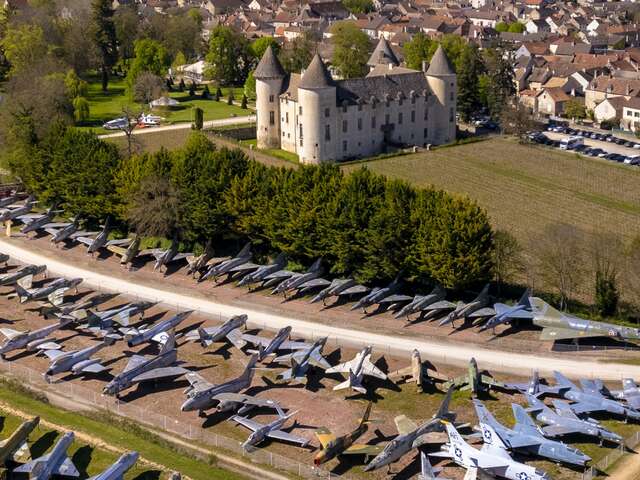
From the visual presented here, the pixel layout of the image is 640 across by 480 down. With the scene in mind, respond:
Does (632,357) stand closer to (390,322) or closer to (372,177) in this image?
(390,322)

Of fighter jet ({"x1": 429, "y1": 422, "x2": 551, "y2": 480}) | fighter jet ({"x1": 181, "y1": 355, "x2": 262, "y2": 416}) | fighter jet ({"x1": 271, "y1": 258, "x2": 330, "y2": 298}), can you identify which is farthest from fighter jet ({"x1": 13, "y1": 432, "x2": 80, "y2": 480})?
fighter jet ({"x1": 271, "y1": 258, "x2": 330, "y2": 298})

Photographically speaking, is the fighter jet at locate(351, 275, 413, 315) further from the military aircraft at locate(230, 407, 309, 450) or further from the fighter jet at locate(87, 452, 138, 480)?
the fighter jet at locate(87, 452, 138, 480)

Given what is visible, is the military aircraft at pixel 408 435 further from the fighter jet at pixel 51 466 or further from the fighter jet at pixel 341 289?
the fighter jet at pixel 341 289

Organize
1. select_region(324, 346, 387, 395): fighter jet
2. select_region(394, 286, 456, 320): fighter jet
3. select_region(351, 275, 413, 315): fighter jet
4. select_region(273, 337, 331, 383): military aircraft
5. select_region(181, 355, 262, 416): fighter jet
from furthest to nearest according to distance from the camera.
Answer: select_region(351, 275, 413, 315): fighter jet, select_region(394, 286, 456, 320): fighter jet, select_region(273, 337, 331, 383): military aircraft, select_region(324, 346, 387, 395): fighter jet, select_region(181, 355, 262, 416): fighter jet

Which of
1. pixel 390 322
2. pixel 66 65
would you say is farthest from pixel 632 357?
pixel 66 65

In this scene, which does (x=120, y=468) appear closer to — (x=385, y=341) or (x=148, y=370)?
(x=148, y=370)

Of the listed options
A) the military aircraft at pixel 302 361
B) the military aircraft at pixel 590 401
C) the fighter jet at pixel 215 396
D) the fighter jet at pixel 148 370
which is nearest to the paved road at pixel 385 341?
the military aircraft at pixel 590 401
